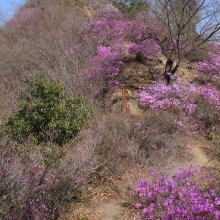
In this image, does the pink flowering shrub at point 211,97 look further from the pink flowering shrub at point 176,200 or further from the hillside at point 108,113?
the pink flowering shrub at point 176,200

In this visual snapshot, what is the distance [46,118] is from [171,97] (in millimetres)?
6305

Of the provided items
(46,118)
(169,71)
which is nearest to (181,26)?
(169,71)

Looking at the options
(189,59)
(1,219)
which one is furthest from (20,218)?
(189,59)

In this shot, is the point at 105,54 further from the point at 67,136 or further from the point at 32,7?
the point at 32,7

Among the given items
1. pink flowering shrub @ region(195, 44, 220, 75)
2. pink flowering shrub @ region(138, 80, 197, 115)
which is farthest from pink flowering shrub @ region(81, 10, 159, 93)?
pink flowering shrub @ region(195, 44, 220, 75)

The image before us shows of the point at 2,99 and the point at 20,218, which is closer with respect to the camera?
the point at 20,218

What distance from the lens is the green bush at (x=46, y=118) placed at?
616cm

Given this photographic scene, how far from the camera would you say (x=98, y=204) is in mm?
6031

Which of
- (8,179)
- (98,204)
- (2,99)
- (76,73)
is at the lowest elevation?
(2,99)

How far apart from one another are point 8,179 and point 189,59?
452 inches

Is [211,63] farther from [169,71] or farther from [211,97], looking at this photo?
[211,97]

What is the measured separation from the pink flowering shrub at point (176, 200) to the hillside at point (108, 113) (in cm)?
2

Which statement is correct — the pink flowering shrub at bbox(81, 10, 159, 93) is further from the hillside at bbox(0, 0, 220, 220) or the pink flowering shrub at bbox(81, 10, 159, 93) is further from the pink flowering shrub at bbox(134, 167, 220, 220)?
the pink flowering shrub at bbox(134, 167, 220, 220)

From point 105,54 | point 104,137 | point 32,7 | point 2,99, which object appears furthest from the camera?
point 32,7
